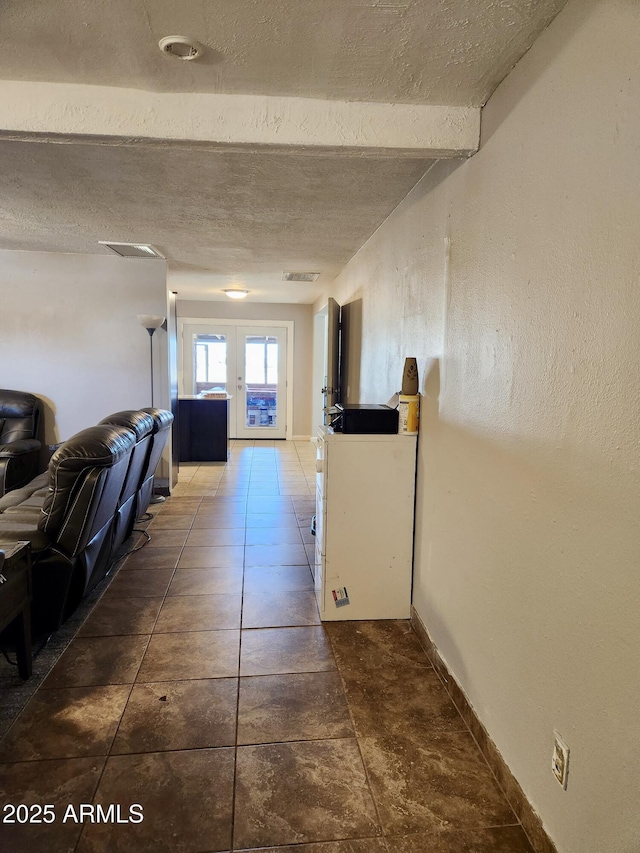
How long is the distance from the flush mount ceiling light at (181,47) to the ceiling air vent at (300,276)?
3.67m

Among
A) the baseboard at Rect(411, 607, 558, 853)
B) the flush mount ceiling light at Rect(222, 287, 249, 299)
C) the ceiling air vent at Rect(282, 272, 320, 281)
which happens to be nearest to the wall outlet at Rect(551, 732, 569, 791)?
the baseboard at Rect(411, 607, 558, 853)

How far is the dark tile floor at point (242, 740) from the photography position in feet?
4.50

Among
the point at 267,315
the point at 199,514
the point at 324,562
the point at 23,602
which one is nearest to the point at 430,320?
the point at 324,562

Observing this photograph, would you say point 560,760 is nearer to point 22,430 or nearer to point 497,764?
point 497,764

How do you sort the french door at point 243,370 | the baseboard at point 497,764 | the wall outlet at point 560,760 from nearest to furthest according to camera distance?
the wall outlet at point 560,760 < the baseboard at point 497,764 < the french door at point 243,370

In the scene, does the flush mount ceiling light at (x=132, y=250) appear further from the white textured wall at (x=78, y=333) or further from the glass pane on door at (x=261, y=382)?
the glass pane on door at (x=261, y=382)

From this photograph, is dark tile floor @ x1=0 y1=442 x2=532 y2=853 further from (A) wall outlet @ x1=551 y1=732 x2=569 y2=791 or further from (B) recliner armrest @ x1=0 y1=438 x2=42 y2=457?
(B) recliner armrest @ x1=0 y1=438 x2=42 y2=457

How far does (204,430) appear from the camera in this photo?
6270 mm

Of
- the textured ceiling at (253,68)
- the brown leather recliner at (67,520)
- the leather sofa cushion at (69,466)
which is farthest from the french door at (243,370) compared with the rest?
the leather sofa cushion at (69,466)

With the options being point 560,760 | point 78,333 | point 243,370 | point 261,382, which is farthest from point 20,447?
point 560,760

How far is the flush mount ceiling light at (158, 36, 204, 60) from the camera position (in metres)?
1.39

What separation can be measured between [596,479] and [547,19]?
121 centimetres

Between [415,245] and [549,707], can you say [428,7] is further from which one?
[549,707]

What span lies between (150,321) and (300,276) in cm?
174
